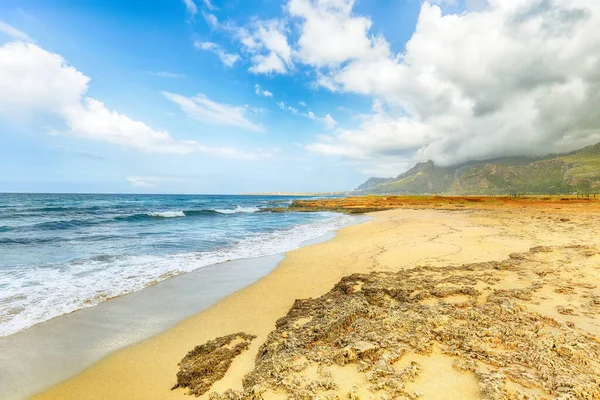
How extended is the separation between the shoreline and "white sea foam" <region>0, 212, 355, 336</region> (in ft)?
1.71

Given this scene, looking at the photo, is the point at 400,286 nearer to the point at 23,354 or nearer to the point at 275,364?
the point at 275,364

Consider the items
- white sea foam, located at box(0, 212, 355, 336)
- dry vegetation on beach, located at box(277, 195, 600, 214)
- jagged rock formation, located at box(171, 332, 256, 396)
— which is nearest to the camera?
jagged rock formation, located at box(171, 332, 256, 396)

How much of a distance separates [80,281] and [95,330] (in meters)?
4.41

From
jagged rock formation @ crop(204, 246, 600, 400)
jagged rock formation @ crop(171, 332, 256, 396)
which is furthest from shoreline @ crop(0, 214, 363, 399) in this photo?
jagged rock formation @ crop(204, 246, 600, 400)

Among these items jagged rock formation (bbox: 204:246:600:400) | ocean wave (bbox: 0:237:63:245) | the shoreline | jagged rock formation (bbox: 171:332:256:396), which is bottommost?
the shoreline

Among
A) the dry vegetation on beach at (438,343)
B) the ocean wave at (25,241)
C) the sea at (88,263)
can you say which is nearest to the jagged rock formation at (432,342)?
the dry vegetation on beach at (438,343)

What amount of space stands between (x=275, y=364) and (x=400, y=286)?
4482 mm

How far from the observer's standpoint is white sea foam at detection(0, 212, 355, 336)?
7.26 meters

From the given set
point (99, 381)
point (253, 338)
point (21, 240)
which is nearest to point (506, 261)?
point (253, 338)

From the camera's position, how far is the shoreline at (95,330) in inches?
192

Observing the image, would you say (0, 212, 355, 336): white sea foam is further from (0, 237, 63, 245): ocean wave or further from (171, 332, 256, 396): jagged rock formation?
(0, 237, 63, 245): ocean wave

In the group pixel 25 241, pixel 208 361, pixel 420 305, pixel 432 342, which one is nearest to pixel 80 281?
pixel 208 361

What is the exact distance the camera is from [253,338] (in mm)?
5520

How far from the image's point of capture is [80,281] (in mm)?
9602
